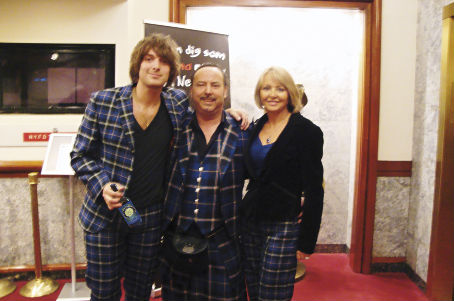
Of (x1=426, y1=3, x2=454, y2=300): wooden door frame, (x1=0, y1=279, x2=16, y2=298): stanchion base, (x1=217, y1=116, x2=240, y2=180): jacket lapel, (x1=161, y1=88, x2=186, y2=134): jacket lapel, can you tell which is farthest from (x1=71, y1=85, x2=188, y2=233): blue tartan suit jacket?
(x1=426, y1=3, x2=454, y2=300): wooden door frame

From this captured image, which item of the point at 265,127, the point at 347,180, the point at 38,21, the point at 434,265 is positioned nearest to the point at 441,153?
the point at 434,265

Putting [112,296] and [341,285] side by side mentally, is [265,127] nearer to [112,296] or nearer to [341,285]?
[112,296]

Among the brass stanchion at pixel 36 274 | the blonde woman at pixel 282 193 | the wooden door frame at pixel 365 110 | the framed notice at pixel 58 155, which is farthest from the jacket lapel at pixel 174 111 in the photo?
the brass stanchion at pixel 36 274

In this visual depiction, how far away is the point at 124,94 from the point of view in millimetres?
1688

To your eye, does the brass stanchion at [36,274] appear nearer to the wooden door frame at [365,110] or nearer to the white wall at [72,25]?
→ the white wall at [72,25]

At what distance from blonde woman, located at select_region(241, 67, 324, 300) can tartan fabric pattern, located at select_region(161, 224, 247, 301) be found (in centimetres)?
12

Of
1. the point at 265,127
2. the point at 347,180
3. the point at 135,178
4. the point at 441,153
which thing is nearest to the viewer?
the point at 135,178

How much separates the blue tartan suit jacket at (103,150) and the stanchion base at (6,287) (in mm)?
1444

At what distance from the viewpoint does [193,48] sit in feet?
8.22

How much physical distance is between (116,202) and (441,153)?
221cm

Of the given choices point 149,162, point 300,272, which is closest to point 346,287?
point 300,272

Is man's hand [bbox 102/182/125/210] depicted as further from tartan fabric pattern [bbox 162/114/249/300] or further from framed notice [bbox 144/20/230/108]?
framed notice [bbox 144/20/230/108]

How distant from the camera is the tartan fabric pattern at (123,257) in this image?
1634 millimetres

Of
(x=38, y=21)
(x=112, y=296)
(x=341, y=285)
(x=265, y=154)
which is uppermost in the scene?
(x=38, y=21)
